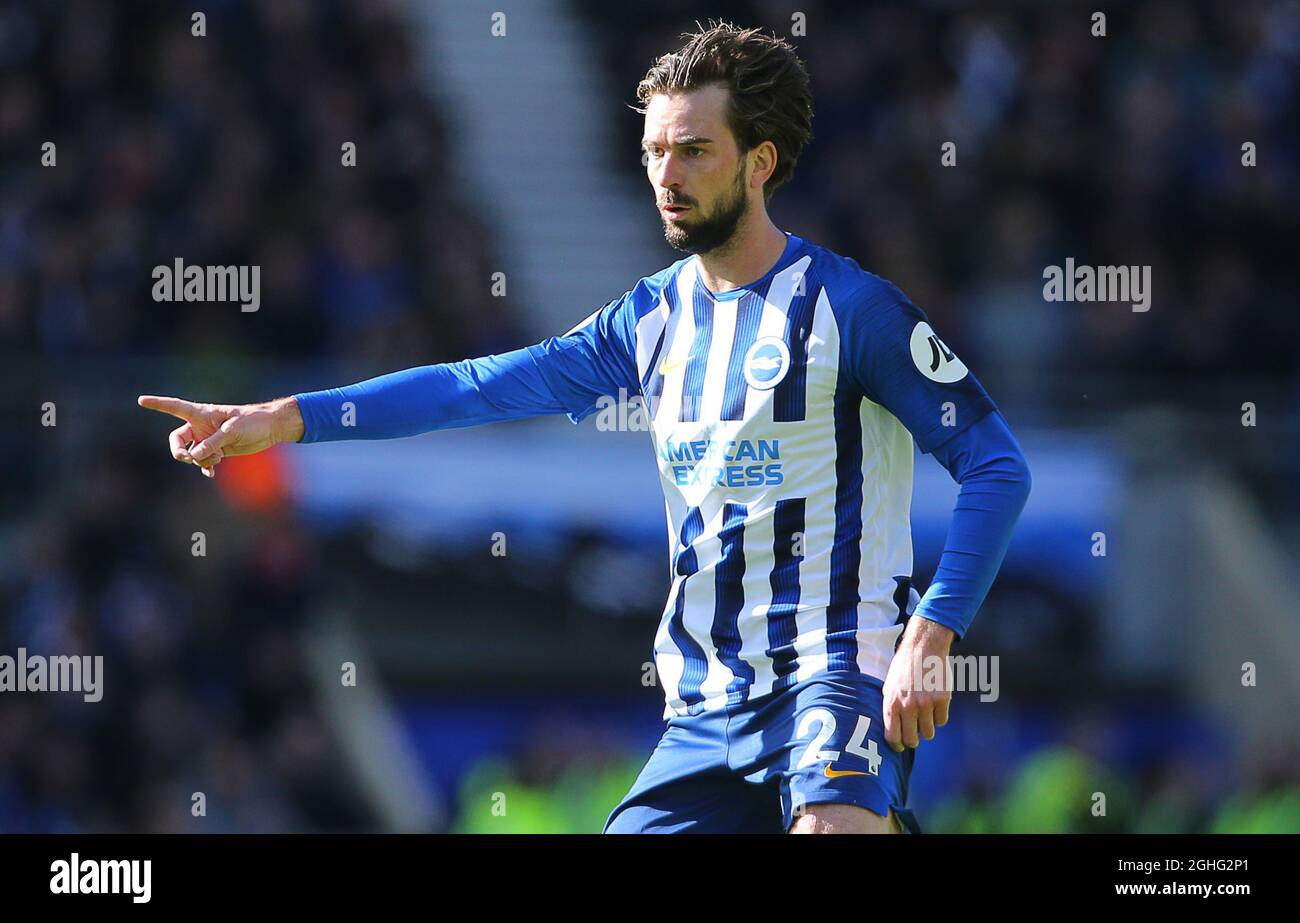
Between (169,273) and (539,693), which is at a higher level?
(169,273)

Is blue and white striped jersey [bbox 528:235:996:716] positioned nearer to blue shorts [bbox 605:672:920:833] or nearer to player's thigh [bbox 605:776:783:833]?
blue shorts [bbox 605:672:920:833]

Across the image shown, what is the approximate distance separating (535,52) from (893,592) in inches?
414

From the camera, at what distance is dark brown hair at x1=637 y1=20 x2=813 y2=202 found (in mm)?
4973

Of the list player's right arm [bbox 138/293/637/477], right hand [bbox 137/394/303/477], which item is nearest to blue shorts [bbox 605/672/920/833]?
player's right arm [bbox 138/293/637/477]

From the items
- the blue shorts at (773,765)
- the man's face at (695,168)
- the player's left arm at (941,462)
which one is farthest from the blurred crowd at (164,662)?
the player's left arm at (941,462)

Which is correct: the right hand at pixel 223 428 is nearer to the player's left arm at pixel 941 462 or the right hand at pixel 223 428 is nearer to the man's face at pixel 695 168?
the man's face at pixel 695 168

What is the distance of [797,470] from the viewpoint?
4871 mm

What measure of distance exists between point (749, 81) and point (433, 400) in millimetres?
1169

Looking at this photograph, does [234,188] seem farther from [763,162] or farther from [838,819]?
[838,819]

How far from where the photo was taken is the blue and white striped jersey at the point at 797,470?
4793mm

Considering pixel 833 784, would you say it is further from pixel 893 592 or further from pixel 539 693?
pixel 539 693

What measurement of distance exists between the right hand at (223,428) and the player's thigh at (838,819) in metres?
1.66

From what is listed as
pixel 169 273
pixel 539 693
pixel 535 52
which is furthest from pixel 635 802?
pixel 535 52

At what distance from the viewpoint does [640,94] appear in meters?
5.19
